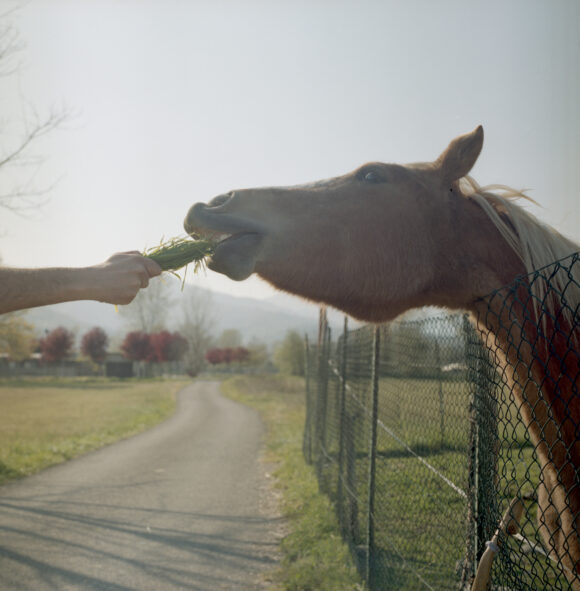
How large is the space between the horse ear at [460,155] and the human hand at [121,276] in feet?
4.70

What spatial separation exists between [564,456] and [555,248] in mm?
825

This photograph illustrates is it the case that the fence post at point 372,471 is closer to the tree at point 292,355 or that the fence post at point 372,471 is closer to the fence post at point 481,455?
the fence post at point 481,455

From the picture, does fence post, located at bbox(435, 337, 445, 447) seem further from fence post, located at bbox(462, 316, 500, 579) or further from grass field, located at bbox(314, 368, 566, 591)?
fence post, located at bbox(462, 316, 500, 579)

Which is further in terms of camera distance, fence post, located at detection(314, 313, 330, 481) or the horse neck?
fence post, located at detection(314, 313, 330, 481)

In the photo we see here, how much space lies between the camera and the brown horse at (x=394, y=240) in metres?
2.02

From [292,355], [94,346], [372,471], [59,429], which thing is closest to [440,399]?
[372,471]

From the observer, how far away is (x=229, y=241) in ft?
6.82

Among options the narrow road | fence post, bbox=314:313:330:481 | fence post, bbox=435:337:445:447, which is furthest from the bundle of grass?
fence post, bbox=314:313:330:481

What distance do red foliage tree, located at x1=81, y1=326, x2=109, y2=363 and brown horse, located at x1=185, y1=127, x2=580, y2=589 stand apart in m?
71.3

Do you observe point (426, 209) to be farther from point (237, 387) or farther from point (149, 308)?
point (149, 308)

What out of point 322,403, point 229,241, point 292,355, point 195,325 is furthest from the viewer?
point 195,325

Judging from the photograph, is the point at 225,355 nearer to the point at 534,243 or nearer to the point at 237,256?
the point at 237,256

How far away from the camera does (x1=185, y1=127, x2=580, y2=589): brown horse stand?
2.02 meters

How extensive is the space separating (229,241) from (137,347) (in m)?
67.9
